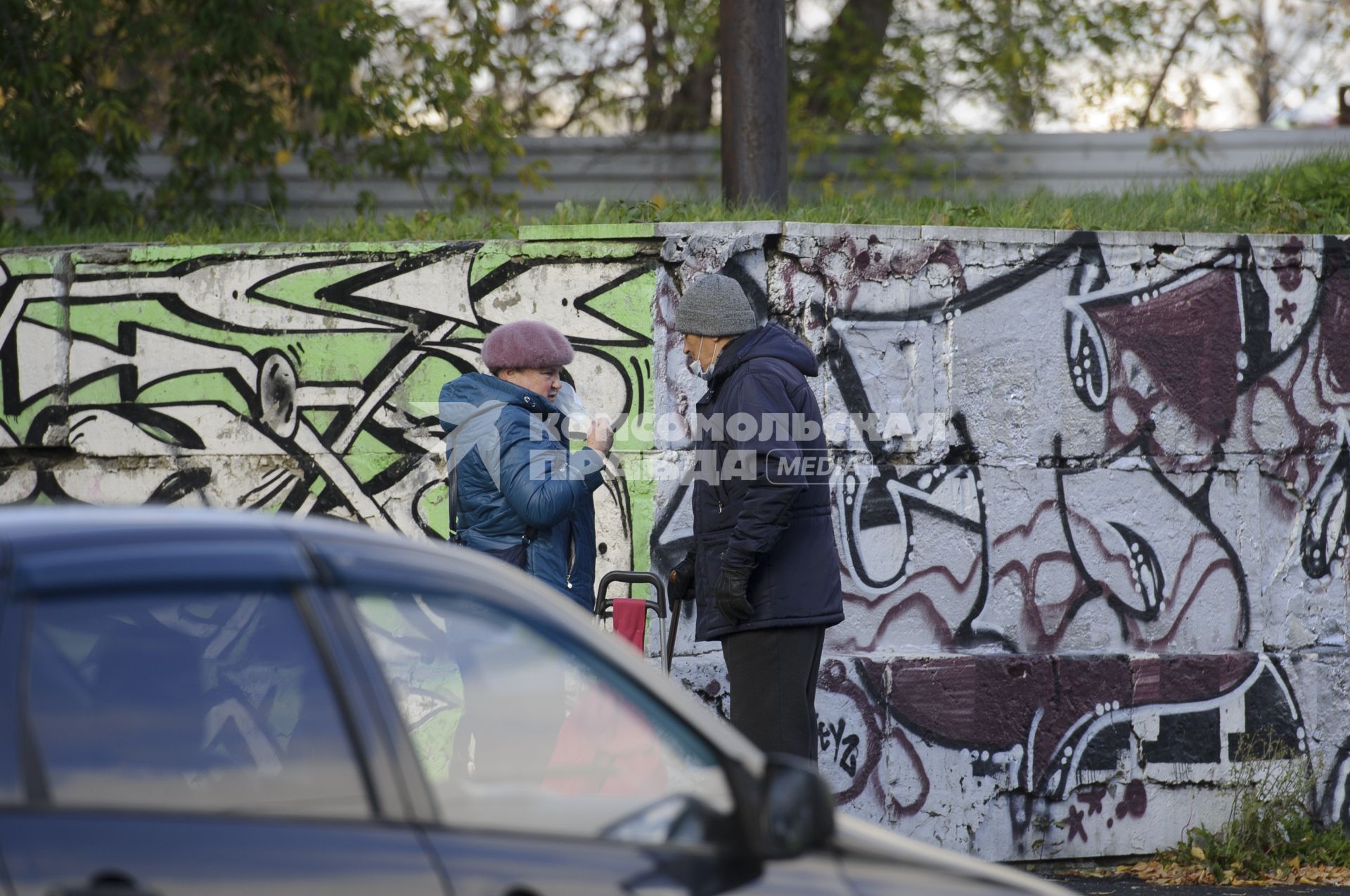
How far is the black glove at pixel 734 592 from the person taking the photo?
15.1ft

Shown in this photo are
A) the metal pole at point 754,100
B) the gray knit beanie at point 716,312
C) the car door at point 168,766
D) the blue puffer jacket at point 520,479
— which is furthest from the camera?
the metal pole at point 754,100

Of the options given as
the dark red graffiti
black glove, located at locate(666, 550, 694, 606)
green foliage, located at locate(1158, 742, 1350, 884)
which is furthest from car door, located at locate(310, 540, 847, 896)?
green foliage, located at locate(1158, 742, 1350, 884)

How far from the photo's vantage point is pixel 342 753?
2.16 meters

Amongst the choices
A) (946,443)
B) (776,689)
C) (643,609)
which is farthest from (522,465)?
(946,443)

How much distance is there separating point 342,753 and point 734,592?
2554mm

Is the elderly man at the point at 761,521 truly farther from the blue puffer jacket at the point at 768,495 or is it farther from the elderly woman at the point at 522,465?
the elderly woman at the point at 522,465

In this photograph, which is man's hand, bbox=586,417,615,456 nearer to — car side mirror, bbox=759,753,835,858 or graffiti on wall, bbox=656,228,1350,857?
graffiti on wall, bbox=656,228,1350,857

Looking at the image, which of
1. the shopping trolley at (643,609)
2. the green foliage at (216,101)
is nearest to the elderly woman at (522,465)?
the shopping trolley at (643,609)

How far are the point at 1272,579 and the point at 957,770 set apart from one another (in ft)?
5.74

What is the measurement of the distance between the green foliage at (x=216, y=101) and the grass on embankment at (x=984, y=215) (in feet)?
3.15

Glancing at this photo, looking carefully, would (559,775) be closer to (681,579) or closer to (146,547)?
(146,547)

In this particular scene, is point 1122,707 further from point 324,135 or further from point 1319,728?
point 324,135

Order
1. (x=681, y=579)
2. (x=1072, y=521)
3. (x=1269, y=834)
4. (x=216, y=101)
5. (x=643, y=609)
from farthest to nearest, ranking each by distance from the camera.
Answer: (x=216, y=101), (x=1072, y=521), (x=1269, y=834), (x=681, y=579), (x=643, y=609)

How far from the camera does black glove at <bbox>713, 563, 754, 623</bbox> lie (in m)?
4.61
